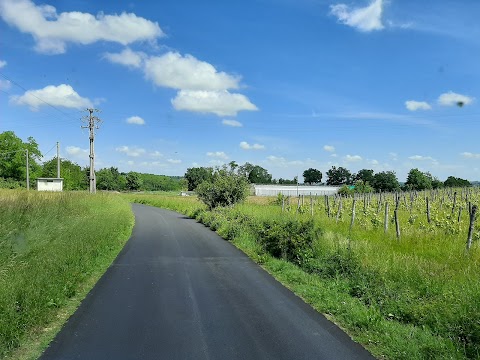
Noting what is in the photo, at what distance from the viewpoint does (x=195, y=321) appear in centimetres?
695

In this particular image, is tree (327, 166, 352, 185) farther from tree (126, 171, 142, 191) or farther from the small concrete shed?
the small concrete shed

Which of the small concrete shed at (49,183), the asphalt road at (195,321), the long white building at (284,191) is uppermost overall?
the small concrete shed at (49,183)

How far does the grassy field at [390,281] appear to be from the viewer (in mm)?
5898

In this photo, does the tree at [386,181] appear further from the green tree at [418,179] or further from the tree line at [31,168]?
the tree line at [31,168]

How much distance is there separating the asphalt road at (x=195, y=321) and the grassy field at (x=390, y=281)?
482mm

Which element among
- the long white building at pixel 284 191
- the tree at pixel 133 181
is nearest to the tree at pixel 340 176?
the long white building at pixel 284 191

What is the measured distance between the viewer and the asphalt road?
5617 millimetres

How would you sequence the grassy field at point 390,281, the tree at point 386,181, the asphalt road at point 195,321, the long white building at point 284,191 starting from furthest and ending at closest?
1. the tree at point 386,181
2. the long white building at point 284,191
3. the grassy field at point 390,281
4. the asphalt road at point 195,321

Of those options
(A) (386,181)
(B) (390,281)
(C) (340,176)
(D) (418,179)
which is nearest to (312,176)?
(C) (340,176)

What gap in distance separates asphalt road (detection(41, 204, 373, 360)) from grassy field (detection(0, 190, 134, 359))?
357mm

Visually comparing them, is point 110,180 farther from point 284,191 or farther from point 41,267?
point 41,267

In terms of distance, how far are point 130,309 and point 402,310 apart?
499 centimetres

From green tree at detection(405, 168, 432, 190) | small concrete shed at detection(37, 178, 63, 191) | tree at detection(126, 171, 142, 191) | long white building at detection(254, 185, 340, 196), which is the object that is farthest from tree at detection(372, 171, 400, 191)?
small concrete shed at detection(37, 178, 63, 191)

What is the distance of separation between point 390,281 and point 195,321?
4.21 meters
